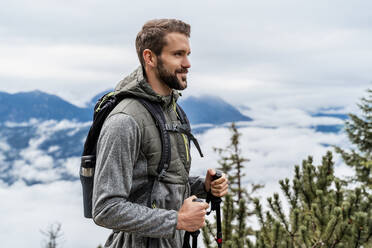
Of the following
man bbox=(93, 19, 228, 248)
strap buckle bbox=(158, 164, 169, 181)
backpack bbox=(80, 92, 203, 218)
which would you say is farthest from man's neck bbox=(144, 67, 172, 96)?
strap buckle bbox=(158, 164, 169, 181)

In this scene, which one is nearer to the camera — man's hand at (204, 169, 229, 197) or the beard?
the beard

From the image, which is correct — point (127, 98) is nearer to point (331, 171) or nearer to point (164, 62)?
point (164, 62)

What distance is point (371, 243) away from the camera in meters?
5.63

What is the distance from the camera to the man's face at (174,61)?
110 inches

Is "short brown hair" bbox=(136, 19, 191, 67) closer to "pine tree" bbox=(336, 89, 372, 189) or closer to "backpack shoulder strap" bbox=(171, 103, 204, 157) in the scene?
"backpack shoulder strap" bbox=(171, 103, 204, 157)

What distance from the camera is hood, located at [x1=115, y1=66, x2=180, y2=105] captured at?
9.04ft

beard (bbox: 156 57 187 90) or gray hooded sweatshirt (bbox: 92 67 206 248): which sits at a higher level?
beard (bbox: 156 57 187 90)

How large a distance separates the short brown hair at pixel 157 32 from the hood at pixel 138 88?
198mm

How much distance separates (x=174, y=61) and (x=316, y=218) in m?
4.22

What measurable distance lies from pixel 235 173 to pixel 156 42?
76.5ft

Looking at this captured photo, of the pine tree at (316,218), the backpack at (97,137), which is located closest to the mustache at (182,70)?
the backpack at (97,137)

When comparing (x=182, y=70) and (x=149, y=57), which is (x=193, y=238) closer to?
(x=182, y=70)

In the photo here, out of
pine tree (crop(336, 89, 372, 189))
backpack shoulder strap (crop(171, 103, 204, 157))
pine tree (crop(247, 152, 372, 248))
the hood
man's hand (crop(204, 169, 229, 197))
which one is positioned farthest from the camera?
pine tree (crop(336, 89, 372, 189))

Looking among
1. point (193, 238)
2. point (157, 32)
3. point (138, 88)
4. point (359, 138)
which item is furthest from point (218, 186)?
point (359, 138)
